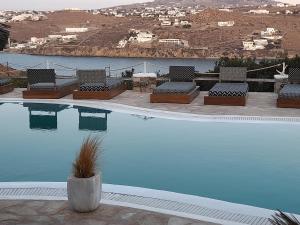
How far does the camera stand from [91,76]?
11250 mm

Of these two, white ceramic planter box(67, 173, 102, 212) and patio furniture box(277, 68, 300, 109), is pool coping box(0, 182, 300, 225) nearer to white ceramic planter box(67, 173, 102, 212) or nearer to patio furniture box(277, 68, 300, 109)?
white ceramic planter box(67, 173, 102, 212)

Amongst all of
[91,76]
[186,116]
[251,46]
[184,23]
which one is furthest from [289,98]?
[184,23]

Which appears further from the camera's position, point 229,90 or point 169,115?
point 229,90

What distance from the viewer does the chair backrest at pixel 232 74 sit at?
36.8 feet

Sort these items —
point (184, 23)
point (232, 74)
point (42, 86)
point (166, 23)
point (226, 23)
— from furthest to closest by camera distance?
point (166, 23) < point (184, 23) < point (226, 23) < point (42, 86) < point (232, 74)

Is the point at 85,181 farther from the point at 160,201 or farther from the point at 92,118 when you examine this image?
the point at 92,118

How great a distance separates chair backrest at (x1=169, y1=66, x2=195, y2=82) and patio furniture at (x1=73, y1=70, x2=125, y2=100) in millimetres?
1531

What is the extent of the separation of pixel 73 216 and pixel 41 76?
739 cm

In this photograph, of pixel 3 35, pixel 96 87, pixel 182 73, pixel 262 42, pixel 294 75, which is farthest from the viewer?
pixel 262 42

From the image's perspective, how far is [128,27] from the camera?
11456cm

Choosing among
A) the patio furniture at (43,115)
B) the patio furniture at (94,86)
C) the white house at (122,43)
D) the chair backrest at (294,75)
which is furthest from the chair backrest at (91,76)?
the white house at (122,43)

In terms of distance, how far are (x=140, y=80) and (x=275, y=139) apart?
579cm

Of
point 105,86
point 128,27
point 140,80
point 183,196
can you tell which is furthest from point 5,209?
point 128,27

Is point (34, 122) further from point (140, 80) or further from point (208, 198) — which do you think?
point (208, 198)
